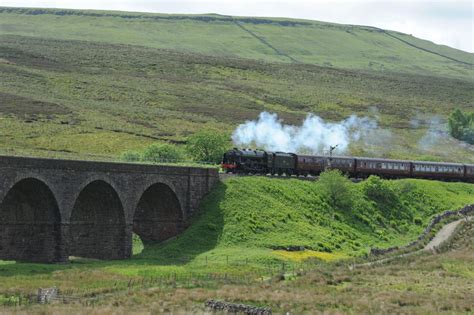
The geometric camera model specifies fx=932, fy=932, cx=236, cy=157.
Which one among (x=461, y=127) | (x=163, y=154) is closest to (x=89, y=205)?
(x=163, y=154)

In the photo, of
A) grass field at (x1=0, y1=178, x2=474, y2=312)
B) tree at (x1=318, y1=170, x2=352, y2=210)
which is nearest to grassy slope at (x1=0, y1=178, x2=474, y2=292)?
grass field at (x1=0, y1=178, x2=474, y2=312)

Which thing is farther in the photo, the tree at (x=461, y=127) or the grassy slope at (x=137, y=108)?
the tree at (x=461, y=127)

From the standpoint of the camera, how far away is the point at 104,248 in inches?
2640

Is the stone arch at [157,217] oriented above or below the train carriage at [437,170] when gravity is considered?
below

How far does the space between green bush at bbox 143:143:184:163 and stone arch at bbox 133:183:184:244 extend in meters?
19.2

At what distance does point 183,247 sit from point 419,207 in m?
30.8

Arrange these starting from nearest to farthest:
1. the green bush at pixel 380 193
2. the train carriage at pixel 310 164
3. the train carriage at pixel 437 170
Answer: the green bush at pixel 380 193, the train carriage at pixel 310 164, the train carriage at pixel 437 170

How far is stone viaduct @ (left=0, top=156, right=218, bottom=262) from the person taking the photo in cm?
6044

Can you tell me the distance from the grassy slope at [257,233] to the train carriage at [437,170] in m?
6.61

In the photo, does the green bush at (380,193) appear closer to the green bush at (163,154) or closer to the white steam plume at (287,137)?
the white steam plume at (287,137)

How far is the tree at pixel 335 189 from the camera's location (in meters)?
83.7

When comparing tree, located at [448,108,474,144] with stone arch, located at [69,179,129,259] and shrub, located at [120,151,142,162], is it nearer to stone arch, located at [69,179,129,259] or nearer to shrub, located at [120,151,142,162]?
shrub, located at [120,151,142,162]

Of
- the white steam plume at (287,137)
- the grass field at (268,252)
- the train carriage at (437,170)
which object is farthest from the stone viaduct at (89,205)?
the train carriage at (437,170)

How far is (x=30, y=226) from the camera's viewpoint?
6144 centimetres
